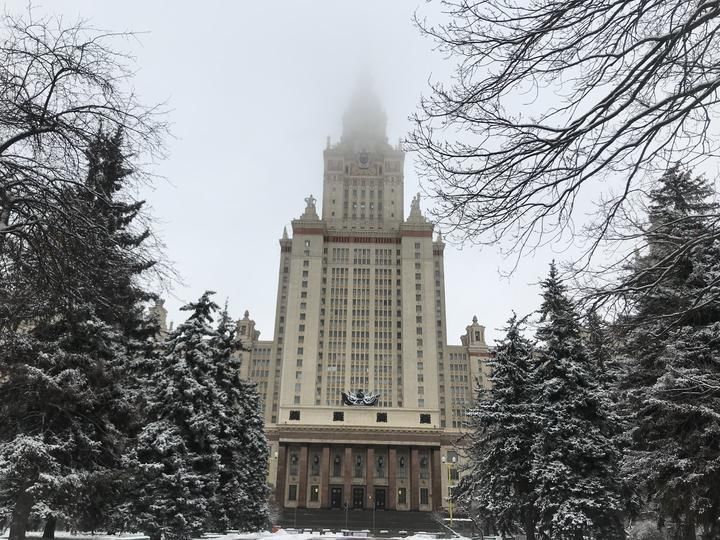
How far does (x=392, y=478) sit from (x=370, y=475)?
114 inches

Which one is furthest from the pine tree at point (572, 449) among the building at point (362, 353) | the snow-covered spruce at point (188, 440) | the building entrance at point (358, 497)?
the building entrance at point (358, 497)

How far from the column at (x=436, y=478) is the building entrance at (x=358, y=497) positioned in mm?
9166

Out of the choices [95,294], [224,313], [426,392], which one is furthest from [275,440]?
[95,294]

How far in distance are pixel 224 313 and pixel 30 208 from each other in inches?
893

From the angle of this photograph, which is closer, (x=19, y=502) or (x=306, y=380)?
(x=19, y=502)

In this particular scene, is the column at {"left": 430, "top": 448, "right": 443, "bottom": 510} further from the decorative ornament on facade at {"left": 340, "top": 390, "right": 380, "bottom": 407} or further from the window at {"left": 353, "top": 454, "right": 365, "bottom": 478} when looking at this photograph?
the decorative ornament on facade at {"left": 340, "top": 390, "right": 380, "bottom": 407}

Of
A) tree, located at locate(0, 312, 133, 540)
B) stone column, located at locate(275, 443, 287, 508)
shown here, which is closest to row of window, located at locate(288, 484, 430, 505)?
stone column, located at locate(275, 443, 287, 508)

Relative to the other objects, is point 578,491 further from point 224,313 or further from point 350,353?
point 350,353

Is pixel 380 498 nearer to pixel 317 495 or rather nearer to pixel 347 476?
pixel 347 476

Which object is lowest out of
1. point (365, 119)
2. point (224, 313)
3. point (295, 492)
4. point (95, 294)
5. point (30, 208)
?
point (295, 492)

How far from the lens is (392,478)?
6956 centimetres

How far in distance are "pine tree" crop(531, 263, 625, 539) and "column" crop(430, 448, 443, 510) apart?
4853 cm

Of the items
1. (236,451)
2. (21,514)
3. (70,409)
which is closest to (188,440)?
(236,451)

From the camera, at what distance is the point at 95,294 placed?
8.19 metres
